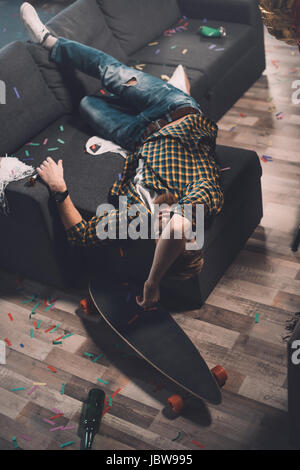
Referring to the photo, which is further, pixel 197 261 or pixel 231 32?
pixel 231 32

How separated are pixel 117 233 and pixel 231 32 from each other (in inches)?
84.3

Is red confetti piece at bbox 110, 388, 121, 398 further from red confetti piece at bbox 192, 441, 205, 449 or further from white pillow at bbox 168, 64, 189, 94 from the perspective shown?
white pillow at bbox 168, 64, 189, 94

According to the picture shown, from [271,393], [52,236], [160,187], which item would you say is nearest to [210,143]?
[160,187]

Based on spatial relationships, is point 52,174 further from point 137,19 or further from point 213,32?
point 213,32

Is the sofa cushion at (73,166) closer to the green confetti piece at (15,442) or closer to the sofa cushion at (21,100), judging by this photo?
the sofa cushion at (21,100)

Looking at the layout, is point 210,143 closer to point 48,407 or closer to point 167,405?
point 167,405

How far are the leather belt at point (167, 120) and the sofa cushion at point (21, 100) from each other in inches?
26.5

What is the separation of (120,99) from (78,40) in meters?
0.54

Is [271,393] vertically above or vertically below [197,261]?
below

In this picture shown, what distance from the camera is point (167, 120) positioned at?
2.80 meters

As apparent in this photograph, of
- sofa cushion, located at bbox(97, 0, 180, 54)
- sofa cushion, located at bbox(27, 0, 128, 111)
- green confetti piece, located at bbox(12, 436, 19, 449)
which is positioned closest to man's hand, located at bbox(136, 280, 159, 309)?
green confetti piece, located at bbox(12, 436, 19, 449)

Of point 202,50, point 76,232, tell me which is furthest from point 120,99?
point 76,232
